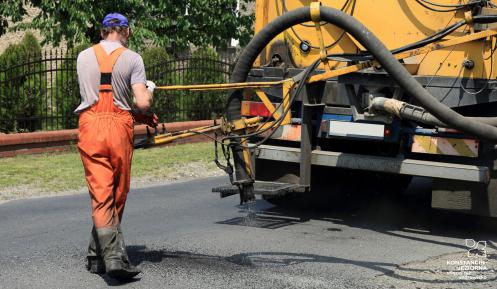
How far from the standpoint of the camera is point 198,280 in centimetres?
622

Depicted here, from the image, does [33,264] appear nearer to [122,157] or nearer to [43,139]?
[122,157]

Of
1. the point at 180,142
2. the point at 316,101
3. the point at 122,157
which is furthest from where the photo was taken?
the point at 180,142

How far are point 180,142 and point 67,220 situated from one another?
742 centimetres

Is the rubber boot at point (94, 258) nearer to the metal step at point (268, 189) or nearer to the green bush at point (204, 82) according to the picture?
the metal step at point (268, 189)

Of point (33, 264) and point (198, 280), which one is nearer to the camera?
point (198, 280)

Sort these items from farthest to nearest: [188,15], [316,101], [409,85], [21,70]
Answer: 1. [188,15]
2. [21,70]
3. [316,101]
4. [409,85]

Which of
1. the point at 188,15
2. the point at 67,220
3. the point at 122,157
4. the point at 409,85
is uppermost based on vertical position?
the point at 188,15

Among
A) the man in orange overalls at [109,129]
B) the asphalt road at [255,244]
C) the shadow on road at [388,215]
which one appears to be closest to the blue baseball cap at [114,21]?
the man in orange overalls at [109,129]

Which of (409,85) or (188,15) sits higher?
(188,15)

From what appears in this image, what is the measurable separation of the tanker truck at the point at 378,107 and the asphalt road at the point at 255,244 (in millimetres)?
475

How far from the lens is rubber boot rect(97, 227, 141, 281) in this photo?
5984 millimetres

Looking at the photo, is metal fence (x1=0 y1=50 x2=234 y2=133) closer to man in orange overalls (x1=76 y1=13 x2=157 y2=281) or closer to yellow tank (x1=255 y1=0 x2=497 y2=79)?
yellow tank (x1=255 y1=0 x2=497 y2=79)

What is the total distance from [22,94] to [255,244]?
8.61 m

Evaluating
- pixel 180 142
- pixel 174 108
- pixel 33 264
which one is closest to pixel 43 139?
pixel 180 142
